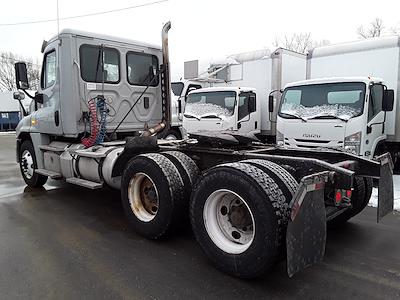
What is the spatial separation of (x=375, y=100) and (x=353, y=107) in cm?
69

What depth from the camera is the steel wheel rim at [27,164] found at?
726cm

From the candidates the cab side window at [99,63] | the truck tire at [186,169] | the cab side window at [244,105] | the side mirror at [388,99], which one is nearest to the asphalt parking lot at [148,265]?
the truck tire at [186,169]

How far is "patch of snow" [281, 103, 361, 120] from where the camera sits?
7.47 m

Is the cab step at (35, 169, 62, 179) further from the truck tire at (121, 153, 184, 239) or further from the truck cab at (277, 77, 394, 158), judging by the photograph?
the truck cab at (277, 77, 394, 158)

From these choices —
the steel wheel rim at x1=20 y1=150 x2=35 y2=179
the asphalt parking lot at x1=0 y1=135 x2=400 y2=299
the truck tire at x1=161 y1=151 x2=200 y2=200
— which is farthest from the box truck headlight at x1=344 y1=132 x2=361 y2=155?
the steel wheel rim at x1=20 y1=150 x2=35 y2=179

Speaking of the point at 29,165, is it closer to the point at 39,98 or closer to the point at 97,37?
the point at 39,98

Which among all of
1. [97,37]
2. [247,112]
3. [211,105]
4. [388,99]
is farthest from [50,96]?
[388,99]

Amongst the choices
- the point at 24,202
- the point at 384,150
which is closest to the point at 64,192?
the point at 24,202

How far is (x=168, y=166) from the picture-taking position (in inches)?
165

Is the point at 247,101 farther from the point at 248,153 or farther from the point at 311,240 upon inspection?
the point at 311,240

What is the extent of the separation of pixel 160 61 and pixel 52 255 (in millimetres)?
4328

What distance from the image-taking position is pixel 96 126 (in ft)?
19.4

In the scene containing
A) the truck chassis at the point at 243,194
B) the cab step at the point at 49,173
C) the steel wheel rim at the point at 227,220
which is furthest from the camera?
the cab step at the point at 49,173

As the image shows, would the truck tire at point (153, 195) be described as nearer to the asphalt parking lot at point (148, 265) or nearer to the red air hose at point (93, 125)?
the asphalt parking lot at point (148, 265)
